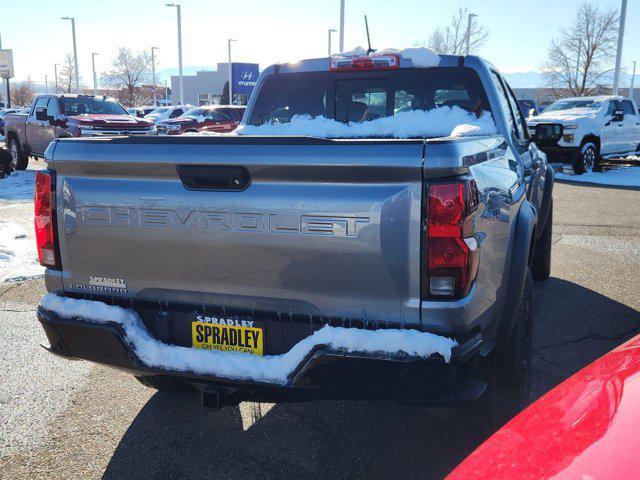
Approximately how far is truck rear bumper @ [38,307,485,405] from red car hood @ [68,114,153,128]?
12616 millimetres

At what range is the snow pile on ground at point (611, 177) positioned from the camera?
14203 millimetres

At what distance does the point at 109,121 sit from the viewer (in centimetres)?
1426

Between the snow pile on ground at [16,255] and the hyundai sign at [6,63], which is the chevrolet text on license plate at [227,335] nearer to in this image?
the snow pile on ground at [16,255]

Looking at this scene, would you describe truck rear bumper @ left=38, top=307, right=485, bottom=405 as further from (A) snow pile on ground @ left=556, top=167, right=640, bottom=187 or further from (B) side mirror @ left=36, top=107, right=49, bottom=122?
(B) side mirror @ left=36, top=107, right=49, bottom=122

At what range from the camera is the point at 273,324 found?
2504 millimetres

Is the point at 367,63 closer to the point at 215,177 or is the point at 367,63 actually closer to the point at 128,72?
the point at 215,177

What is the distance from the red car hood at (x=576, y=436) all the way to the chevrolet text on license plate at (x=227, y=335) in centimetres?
113

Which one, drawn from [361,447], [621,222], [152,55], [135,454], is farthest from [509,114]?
[152,55]

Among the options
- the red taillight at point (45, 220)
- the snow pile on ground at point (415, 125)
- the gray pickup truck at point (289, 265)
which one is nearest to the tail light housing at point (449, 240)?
the gray pickup truck at point (289, 265)

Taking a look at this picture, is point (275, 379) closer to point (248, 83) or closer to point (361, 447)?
point (361, 447)

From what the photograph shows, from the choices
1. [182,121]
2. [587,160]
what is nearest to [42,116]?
[182,121]

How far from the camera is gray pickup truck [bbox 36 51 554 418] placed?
226 centimetres

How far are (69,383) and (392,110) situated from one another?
2907mm

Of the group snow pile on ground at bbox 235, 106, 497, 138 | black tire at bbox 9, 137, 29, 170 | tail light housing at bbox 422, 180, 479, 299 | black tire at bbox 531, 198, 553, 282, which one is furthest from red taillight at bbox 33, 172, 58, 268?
black tire at bbox 9, 137, 29, 170
